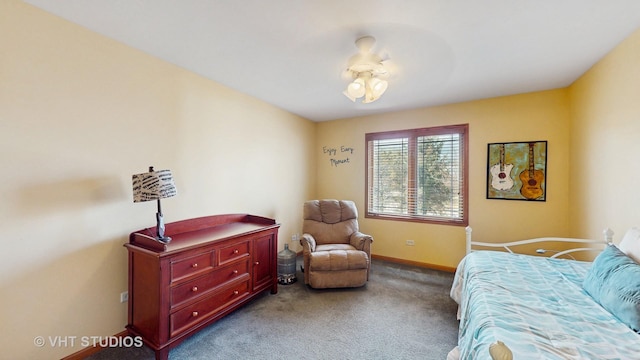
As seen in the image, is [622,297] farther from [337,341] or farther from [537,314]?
[337,341]

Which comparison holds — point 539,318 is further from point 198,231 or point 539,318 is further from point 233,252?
point 198,231

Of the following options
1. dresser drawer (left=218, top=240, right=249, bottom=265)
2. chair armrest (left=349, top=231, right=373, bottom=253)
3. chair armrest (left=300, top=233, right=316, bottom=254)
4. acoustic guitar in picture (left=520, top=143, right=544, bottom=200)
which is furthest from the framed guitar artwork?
dresser drawer (left=218, top=240, right=249, bottom=265)

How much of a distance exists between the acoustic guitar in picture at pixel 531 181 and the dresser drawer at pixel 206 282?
11.8ft

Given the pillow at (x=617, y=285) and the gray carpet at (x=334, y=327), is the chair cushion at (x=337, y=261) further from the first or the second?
the pillow at (x=617, y=285)

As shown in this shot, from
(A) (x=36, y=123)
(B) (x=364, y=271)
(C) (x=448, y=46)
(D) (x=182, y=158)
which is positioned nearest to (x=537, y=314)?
(B) (x=364, y=271)

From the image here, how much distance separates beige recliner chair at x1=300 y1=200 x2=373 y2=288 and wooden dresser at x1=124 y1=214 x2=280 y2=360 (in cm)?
61

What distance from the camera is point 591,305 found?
1561 millimetres

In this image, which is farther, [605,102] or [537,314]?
[605,102]

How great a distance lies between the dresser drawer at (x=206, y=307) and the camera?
1979 millimetres

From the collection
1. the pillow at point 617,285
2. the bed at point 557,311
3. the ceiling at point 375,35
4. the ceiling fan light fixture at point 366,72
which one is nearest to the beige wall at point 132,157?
the ceiling at point 375,35

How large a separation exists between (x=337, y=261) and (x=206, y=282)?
1.44 metres

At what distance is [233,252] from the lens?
2463 millimetres

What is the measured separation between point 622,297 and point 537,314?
45 cm

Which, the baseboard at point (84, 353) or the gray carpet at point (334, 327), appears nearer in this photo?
the baseboard at point (84, 353)
